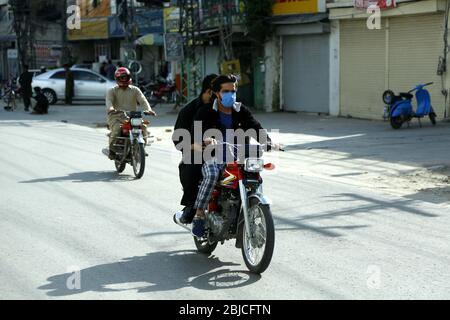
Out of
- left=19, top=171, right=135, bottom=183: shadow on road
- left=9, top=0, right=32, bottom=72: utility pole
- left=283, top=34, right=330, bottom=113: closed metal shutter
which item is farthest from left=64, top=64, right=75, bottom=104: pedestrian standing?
left=19, top=171, right=135, bottom=183: shadow on road

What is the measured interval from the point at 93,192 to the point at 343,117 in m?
14.1

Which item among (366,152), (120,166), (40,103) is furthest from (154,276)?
(40,103)

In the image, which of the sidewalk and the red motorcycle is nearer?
the red motorcycle

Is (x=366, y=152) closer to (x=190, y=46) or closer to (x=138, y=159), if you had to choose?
(x=138, y=159)

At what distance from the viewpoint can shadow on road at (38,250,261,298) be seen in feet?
20.2

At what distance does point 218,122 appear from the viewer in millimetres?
6934

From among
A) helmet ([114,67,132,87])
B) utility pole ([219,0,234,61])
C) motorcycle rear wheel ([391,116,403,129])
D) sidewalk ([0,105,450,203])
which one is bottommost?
sidewalk ([0,105,450,203])

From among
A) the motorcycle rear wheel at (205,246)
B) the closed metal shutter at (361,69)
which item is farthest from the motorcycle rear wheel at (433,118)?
the motorcycle rear wheel at (205,246)

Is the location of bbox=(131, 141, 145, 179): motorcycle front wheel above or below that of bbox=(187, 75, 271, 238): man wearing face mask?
below

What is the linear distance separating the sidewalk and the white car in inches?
410

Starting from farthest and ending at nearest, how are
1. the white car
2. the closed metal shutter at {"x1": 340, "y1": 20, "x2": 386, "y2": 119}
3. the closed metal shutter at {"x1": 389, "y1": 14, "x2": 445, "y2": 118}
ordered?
1. the white car
2. the closed metal shutter at {"x1": 340, "y1": 20, "x2": 386, "y2": 119}
3. the closed metal shutter at {"x1": 389, "y1": 14, "x2": 445, "y2": 118}

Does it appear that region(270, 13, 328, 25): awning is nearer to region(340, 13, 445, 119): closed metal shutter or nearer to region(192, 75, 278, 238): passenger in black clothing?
region(340, 13, 445, 119): closed metal shutter

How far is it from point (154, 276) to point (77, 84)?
2909cm
